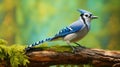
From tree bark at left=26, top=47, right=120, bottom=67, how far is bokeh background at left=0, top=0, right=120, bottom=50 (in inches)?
12.3

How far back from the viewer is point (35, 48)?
152 cm

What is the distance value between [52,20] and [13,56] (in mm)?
419

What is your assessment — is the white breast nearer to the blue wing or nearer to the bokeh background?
the blue wing

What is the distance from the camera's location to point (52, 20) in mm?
1824

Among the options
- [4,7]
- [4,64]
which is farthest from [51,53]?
[4,7]

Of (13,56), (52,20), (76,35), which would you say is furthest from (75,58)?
(52,20)

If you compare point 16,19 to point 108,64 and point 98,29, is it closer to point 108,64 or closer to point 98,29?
point 98,29

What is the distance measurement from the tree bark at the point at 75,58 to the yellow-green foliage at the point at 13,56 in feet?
0.10

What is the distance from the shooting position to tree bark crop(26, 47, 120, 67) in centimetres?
149

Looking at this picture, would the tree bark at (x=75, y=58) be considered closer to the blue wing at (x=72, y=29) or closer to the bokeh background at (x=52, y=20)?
the blue wing at (x=72, y=29)

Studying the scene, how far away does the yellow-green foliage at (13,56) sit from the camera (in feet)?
4.85

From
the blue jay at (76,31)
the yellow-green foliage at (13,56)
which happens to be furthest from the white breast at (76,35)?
the yellow-green foliage at (13,56)

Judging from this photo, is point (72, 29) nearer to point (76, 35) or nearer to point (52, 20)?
point (76, 35)

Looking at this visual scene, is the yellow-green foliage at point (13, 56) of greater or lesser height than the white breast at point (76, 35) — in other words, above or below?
below
